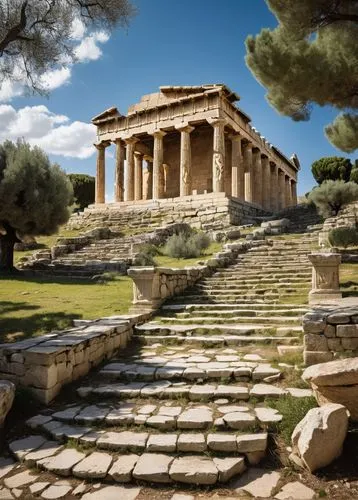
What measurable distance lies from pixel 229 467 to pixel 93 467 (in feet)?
3.79

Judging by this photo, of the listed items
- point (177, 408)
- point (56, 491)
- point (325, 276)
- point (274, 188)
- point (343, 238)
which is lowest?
point (56, 491)

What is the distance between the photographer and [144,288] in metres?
8.53

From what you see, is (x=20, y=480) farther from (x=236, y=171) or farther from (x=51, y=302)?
(x=236, y=171)

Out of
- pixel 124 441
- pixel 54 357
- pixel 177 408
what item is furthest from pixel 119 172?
pixel 124 441

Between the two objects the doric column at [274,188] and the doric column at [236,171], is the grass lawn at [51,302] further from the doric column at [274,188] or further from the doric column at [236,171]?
the doric column at [274,188]

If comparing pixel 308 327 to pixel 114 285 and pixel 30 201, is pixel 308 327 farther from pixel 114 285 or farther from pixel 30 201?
pixel 30 201

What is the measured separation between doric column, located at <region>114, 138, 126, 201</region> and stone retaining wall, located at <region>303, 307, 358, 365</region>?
2413 cm

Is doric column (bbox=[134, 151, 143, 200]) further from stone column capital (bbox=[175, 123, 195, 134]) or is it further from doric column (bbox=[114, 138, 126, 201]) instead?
stone column capital (bbox=[175, 123, 195, 134])

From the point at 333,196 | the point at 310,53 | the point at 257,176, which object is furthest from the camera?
the point at 257,176

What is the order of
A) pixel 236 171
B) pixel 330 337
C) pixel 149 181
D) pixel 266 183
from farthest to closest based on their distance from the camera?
pixel 149 181 → pixel 266 183 → pixel 236 171 → pixel 330 337

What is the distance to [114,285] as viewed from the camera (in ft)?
38.4

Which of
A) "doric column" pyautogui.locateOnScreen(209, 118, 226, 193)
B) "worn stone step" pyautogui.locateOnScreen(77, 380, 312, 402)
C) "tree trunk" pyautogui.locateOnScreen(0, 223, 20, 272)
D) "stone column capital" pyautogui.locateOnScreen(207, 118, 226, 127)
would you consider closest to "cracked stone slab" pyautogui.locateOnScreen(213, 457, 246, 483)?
"worn stone step" pyautogui.locateOnScreen(77, 380, 312, 402)

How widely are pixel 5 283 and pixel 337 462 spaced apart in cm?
1140

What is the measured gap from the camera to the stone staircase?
3355 millimetres
